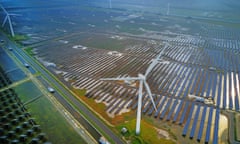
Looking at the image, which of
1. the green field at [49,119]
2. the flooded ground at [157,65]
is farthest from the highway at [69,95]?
the green field at [49,119]

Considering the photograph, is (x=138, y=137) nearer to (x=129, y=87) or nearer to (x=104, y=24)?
(x=129, y=87)

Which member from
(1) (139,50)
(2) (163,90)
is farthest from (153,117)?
(1) (139,50)

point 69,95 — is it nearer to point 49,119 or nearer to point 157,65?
point 49,119

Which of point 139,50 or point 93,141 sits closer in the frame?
point 93,141

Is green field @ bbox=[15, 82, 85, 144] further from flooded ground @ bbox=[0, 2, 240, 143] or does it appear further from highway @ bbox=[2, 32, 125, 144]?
flooded ground @ bbox=[0, 2, 240, 143]

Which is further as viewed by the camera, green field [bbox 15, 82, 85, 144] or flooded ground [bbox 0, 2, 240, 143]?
flooded ground [bbox 0, 2, 240, 143]

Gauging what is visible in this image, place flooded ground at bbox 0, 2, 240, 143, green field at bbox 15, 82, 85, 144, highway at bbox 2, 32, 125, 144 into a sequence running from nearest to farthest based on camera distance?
green field at bbox 15, 82, 85, 144 < highway at bbox 2, 32, 125, 144 < flooded ground at bbox 0, 2, 240, 143

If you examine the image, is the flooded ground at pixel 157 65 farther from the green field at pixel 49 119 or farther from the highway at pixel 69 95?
the green field at pixel 49 119

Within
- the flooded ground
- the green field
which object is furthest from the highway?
the green field

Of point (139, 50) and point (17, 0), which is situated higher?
point (17, 0)
